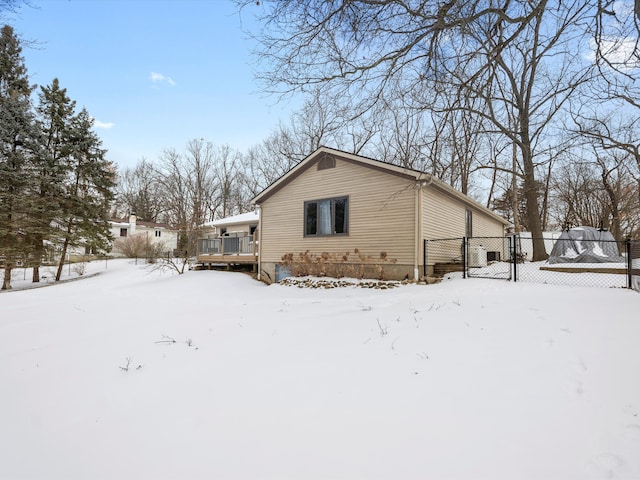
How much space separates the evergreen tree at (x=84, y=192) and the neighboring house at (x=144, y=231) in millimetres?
9993

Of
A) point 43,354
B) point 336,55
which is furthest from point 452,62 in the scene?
point 43,354

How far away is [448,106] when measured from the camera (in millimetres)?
5008

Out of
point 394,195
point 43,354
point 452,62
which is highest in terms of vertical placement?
point 452,62

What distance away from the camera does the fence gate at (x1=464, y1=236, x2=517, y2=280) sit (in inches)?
365

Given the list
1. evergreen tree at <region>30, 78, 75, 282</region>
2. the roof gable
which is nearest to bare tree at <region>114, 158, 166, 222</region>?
evergreen tree at <region>30, 78, 75, 282</region>

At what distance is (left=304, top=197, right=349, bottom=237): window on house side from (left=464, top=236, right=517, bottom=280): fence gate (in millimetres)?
3895

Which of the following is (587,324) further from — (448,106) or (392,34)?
(392,34)

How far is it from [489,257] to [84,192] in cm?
2366

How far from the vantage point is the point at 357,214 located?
34.8 feet

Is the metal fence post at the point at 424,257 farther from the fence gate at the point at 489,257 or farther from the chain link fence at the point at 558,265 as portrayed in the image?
the fence gate at the point at 489,257

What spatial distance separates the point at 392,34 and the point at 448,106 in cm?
135

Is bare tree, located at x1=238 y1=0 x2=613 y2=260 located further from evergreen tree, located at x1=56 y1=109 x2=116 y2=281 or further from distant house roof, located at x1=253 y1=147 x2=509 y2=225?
evergreen tree, located at x1=56 y1=109 x2=116 y2=281

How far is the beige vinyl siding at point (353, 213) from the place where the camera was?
9.76 m

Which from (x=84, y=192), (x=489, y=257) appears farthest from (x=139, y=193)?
(x=489, y=257)
